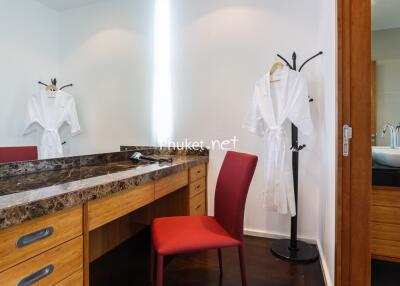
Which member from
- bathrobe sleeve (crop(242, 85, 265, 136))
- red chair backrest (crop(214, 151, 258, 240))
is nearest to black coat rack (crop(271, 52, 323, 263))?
bathrobe sleeve (crop(242, 85, 265, 136))

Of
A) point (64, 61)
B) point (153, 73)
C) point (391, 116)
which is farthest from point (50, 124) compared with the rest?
point (391, 116)

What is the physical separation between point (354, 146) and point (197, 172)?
1.28 metres

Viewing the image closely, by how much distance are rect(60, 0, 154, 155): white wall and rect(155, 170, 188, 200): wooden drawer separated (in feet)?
2.56

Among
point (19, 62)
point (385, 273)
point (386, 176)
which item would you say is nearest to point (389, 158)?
point (386, 176)

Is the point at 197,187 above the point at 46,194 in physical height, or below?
below

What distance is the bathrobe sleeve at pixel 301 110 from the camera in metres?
1.82

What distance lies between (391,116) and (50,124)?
9.90ft

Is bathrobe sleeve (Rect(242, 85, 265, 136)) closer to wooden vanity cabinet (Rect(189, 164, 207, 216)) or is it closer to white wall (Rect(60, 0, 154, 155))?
wooden vanity cabinet (Rect(189, 164, 207, 216))

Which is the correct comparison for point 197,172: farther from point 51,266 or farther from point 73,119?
point 51,266

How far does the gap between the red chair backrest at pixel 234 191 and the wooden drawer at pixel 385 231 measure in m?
1.17

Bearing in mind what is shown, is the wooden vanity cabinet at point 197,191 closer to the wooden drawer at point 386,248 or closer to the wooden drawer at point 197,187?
the wooden drawer at point 197,187

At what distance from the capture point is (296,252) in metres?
1.94

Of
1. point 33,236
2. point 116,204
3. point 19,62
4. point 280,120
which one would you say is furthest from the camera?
point 280,120

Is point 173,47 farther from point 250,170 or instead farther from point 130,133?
point 250,170
